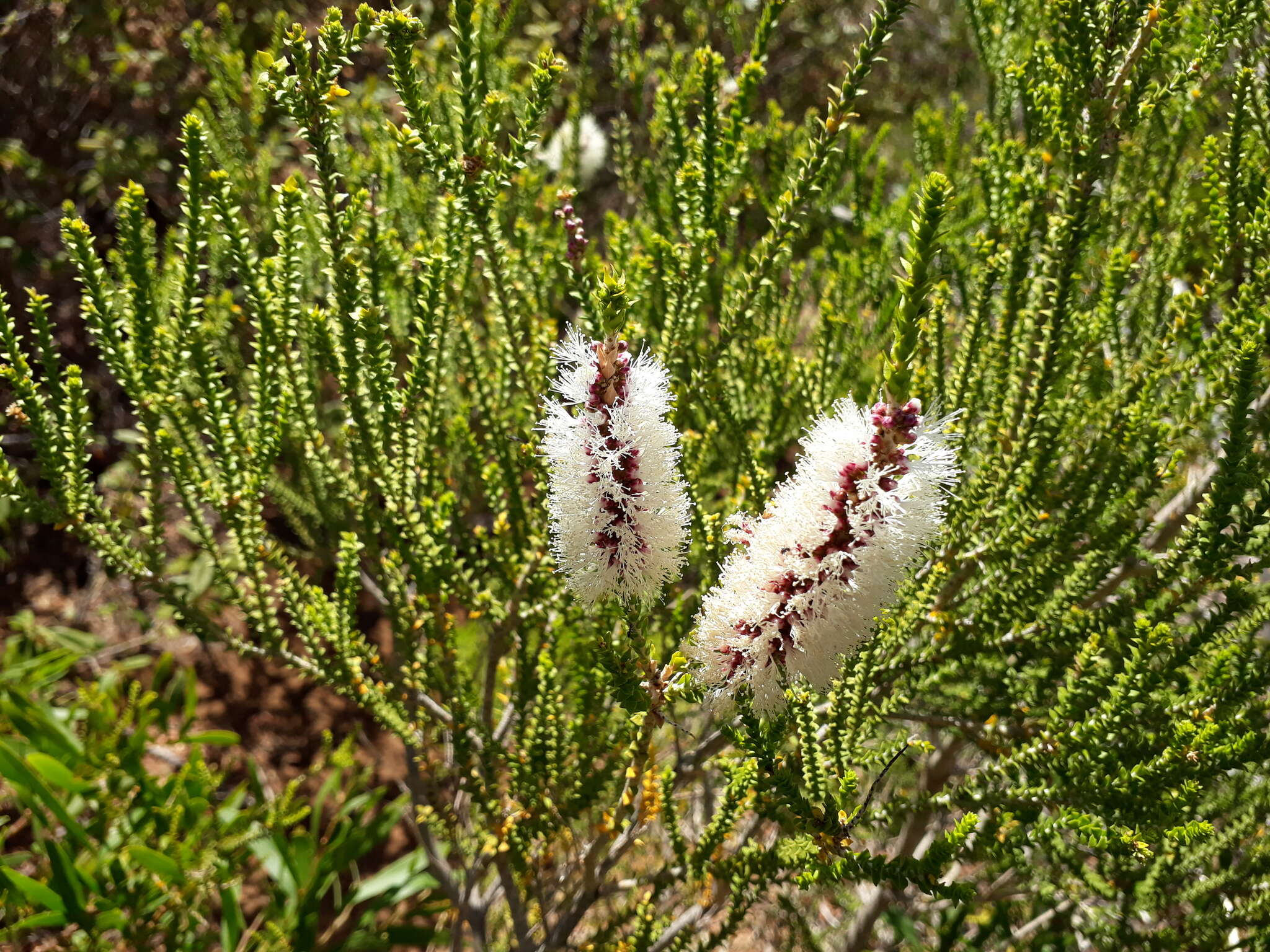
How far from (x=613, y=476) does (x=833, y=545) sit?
278 millimetres

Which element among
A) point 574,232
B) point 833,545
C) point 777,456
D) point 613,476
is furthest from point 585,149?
point 833,545

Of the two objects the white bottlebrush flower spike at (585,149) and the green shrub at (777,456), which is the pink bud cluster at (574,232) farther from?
the white bottlebrush flower spike at (585,149)

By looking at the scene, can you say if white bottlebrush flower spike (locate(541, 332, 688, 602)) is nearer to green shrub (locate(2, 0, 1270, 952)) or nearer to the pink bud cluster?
green shrub (locate(2, 0, 1270, 952))

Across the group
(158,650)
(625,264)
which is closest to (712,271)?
(625,264)

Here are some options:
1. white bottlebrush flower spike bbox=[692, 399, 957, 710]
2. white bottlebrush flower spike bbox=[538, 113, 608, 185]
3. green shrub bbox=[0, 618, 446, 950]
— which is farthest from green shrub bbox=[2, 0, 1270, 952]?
white bottlebrush flower spike bbox=[538, 113, 608, 185]

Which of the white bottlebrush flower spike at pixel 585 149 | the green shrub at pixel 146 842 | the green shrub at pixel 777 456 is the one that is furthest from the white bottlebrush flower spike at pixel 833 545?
the white bottlebrush flower spike at pixel 585 149

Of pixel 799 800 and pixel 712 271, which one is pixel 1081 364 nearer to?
pixel 712 271

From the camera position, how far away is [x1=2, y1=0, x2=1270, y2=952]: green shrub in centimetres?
117

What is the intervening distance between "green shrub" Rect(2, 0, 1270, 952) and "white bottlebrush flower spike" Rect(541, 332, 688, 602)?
0.16 ft

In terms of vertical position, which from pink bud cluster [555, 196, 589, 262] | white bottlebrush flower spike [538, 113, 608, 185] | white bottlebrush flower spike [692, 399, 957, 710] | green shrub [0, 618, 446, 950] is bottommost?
green shrub [0, 618, 446, 950]

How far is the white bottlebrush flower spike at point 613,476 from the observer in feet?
3.30

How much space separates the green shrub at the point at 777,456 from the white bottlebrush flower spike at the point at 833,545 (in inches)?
0.6

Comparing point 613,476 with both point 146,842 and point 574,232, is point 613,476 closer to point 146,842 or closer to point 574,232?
point 574,232

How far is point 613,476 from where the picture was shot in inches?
40.2
